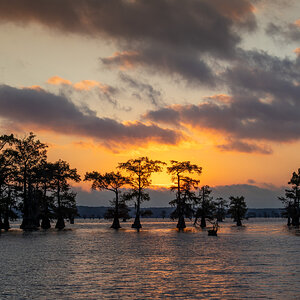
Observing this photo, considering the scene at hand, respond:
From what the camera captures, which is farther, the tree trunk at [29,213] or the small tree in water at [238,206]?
the small tree in water at [238,206]

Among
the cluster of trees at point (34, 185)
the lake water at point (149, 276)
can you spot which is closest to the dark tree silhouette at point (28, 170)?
the cluster of trees at point (34, 185)

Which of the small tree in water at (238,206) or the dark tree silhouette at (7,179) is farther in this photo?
the small tree in water at (238,206)

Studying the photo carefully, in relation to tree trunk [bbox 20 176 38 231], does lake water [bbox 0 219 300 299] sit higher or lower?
lower

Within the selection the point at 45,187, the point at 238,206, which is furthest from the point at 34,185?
the point at 238,206

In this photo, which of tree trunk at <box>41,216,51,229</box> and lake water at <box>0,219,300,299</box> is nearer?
lake water at <box>0,219,300,299</box>

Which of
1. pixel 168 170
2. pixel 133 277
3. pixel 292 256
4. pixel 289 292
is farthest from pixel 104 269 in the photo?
pixel 168 170

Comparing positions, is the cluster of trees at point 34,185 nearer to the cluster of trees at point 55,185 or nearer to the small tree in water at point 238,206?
the cluster of trees at point 55,185

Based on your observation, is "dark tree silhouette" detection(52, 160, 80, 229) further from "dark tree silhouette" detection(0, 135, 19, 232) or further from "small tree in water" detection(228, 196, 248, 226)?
"small tree in water" detection(228, 196, 248, 226)

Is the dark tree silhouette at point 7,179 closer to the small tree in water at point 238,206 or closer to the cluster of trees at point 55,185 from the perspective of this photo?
the cluster of trees at point 55,185

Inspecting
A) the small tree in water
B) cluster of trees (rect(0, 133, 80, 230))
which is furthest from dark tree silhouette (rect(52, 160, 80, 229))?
the small tree in water

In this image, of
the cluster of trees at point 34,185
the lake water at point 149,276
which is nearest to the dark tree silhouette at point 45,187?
the cluster of trees at point 34,185

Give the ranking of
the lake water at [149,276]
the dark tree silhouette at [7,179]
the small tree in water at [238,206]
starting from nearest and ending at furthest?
the lake water at [149,276] < the dark tree silhouette at [7,179] < the small tree in water at [238,206]

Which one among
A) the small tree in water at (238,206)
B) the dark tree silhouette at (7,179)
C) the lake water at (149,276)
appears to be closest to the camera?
the lake water at (149,276)

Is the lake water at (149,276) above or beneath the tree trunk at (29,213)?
beneath
